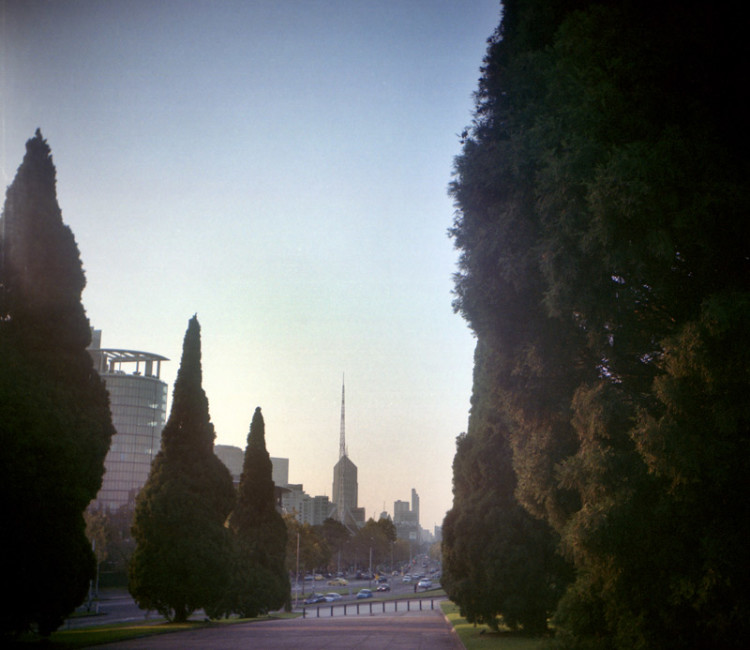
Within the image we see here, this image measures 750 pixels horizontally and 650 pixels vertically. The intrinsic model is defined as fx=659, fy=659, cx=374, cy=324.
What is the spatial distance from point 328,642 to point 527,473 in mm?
11854

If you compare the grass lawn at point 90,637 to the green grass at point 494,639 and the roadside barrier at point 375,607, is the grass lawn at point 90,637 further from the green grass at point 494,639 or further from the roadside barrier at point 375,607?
the roadside barrier at point 375,607

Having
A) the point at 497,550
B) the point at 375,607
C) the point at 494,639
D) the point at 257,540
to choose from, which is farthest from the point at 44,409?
the point at 375,607

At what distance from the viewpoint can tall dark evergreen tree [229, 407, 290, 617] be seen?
3647 centimetres

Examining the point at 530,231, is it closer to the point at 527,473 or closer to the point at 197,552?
the point at 527,473

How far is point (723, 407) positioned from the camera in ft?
30.0

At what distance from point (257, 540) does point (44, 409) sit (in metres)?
22.8

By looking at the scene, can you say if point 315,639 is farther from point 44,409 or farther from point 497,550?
point 44,409

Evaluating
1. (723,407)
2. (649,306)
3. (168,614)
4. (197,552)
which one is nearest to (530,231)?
(649,306)

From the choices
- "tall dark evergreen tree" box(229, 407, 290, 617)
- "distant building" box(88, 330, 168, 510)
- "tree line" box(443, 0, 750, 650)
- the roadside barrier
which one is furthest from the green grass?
"distant building" box(88, 330, 168, 510)

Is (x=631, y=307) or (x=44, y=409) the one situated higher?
(x=631, y=307)

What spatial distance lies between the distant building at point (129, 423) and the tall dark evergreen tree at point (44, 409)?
127 m

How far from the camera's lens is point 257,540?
38344 mm

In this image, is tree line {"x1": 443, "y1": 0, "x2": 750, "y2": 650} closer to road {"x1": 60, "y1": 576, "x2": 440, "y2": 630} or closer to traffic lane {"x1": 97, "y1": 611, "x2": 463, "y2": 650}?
traffic lane {"x1": 97, "y1": 611, "x2": 463, "y2": 650}

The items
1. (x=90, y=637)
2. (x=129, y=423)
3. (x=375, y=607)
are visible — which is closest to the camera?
(x=90, y=637)
